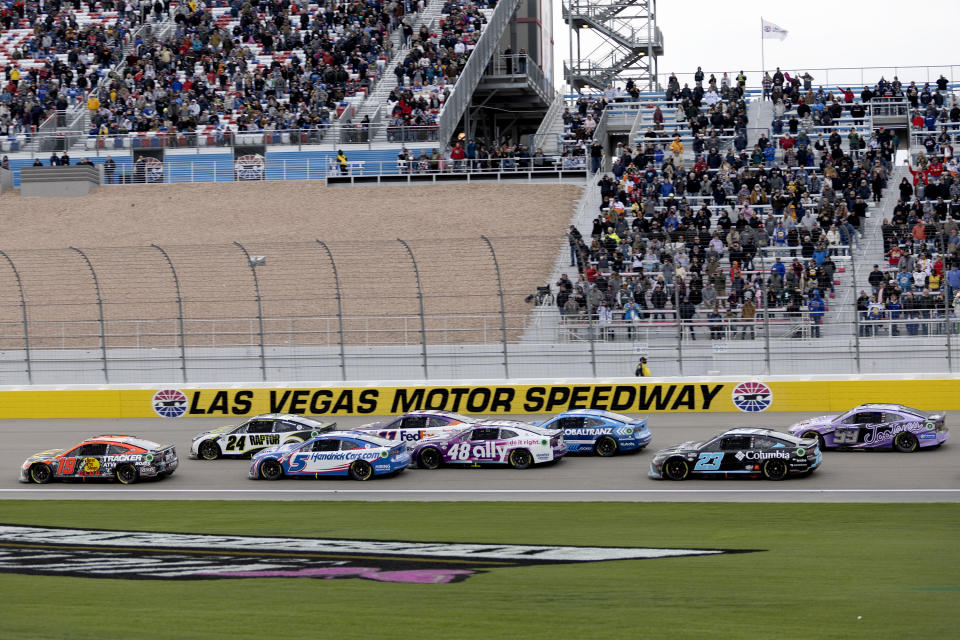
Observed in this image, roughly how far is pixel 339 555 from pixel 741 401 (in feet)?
49.2

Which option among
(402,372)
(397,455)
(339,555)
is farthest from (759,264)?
(339,555)

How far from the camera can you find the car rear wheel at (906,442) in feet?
73.1

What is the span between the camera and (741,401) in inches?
1062

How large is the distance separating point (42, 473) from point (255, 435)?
3958 mm

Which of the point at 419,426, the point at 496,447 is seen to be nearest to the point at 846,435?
the point at 496,447

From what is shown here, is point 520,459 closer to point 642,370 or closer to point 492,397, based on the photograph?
point 492,397

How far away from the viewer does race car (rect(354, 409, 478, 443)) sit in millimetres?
23578

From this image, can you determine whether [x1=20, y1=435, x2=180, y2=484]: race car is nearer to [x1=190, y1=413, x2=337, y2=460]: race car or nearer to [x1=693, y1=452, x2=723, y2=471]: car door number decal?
[x1=190, y1=413, x2=337, y2=460]: race car

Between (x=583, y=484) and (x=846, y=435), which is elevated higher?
(x=846, y=435)

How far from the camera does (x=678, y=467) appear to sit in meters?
20.8

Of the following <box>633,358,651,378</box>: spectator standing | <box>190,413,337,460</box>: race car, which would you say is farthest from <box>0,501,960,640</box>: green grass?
<box>633,358,651,378</box>: spectator standing

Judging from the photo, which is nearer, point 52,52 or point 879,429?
point 879,429

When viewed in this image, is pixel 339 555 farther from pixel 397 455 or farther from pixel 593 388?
pixel 593 388

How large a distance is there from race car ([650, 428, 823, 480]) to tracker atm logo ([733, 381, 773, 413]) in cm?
598
